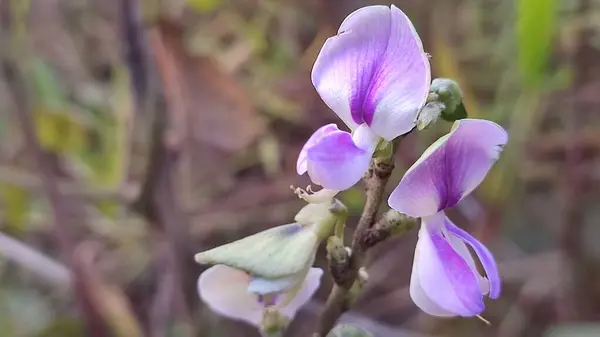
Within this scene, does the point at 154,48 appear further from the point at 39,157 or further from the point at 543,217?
the point at 543,217

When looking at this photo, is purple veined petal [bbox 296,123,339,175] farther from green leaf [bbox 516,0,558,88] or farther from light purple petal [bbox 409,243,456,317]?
green leaf [bbox 516,0,558,88]

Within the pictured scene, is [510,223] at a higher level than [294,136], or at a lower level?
lower

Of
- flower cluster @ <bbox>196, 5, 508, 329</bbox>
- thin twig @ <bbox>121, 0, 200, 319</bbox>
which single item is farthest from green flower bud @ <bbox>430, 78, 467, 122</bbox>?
thin twig @ <bbox>121, 0, 200, 319</bbox>

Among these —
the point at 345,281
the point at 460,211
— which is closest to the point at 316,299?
the point at 460,211

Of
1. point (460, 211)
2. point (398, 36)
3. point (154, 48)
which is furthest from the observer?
point (460, 211)

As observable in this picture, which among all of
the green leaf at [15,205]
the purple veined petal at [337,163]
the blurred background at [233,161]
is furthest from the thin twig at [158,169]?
the purple veined petal at [337,163]

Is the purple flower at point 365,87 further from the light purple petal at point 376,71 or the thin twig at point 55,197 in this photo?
the thin twig at point 55,197
